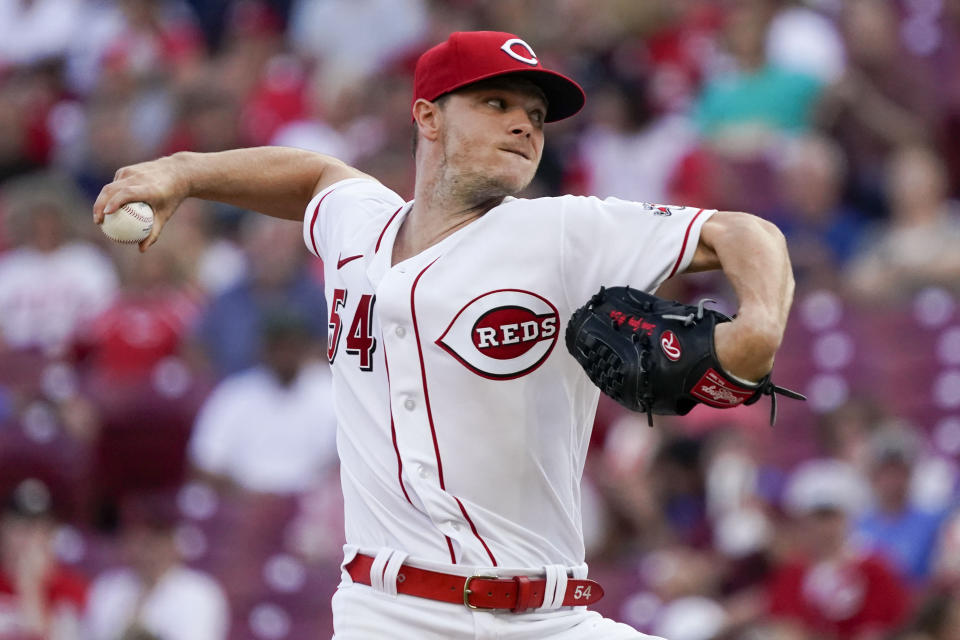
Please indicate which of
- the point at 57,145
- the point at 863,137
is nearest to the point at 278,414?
the point at 863,137

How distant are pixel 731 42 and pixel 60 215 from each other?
4.45m

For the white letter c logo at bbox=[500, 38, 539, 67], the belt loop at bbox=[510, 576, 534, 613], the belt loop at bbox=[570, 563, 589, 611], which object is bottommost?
the belt loop at bbox=[510, 576, 534, 613]

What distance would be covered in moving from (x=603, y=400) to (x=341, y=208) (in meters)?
3.96

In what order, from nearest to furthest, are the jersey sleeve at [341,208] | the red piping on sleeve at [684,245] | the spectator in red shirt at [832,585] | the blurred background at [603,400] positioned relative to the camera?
the red piping on sleeve at [684,245], the jersey sleeve at [341,208], the spectator in red shirt at [832,585], the blurred background at [603,400]

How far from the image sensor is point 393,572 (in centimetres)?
368

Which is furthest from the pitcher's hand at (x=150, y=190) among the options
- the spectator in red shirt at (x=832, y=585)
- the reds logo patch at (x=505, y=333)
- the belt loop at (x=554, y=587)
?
the spectator in red shirt at (x=832, y=585)

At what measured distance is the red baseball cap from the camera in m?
3.78

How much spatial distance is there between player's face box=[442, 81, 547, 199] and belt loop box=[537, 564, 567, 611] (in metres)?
0.93

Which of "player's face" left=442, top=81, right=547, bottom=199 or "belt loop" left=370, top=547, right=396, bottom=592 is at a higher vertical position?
"player's face" left=442, top=81, right=547, bottom=199

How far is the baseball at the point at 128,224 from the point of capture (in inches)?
148

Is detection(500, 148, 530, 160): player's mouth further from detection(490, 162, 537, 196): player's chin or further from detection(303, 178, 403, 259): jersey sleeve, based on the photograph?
detection(303, 178, 403, 259): jersey sleeve

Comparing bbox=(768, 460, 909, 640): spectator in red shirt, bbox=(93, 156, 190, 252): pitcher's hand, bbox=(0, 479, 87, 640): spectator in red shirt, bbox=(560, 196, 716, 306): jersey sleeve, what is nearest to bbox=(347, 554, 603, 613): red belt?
bbox=(560, 196, 716, 306): jersey sleeve

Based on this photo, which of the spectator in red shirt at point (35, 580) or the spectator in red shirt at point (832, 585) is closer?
the spectator in red shirt at point (832, 585)

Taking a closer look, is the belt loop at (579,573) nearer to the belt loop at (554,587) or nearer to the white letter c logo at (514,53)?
the belt loop at (554,587)
